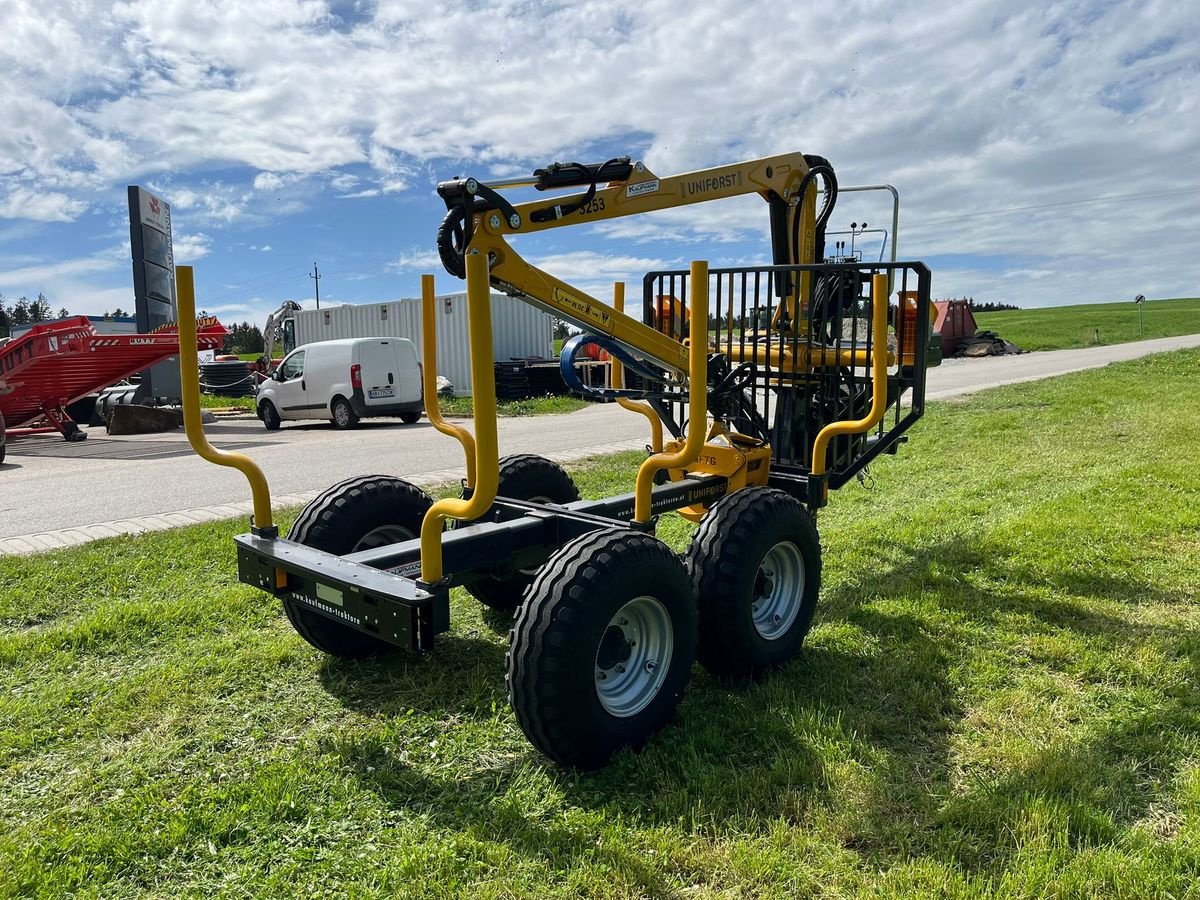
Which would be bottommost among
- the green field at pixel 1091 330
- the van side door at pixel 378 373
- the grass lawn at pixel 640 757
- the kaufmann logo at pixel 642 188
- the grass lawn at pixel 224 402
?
the grass lawn at pixel 640 757

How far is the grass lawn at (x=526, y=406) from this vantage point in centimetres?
1916

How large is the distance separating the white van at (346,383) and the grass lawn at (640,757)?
11.6 metres

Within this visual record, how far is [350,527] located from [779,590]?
2.12 meters

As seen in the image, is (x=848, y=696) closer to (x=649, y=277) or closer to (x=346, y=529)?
(x=346, y=529)

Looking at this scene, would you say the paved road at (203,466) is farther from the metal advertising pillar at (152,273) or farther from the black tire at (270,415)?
the metal advertising pillar at (152,273)

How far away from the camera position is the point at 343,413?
17.5 m

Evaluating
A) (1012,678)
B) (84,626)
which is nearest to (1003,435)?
(1012,678)

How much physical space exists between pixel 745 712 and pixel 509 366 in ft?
60.2

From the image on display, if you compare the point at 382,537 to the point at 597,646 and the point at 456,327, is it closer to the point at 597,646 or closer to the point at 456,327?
the point at 597,646

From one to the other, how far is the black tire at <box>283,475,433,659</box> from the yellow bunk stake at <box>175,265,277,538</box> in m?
0.27

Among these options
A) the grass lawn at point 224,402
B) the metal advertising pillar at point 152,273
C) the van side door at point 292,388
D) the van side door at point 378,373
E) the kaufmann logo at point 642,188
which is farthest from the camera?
the grass lawn at point 224,402

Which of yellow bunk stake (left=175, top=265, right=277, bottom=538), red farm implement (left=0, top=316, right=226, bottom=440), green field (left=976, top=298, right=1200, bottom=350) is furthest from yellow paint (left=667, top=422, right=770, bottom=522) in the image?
green field (left=976, top=298, right=1200, bottom=350)

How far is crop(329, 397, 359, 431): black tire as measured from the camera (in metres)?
17.3

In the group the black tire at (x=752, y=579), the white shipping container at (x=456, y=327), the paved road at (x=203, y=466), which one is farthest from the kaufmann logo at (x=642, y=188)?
the white shipping container at (x=456, y=327)
